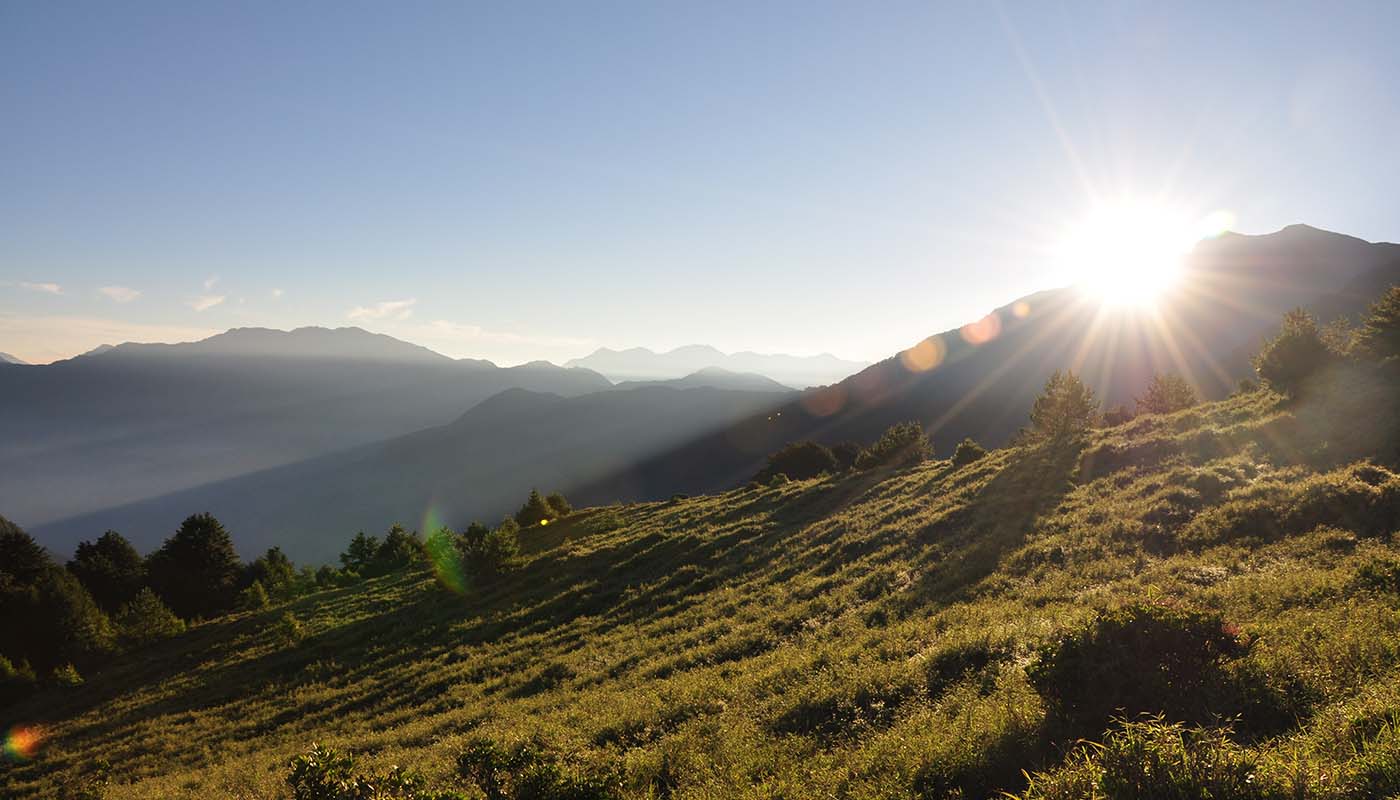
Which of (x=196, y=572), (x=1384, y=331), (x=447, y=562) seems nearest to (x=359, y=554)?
(x=196, y=572)

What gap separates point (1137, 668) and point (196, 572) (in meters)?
82.5

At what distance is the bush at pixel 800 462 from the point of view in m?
79.3

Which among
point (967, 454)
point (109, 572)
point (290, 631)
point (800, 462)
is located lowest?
point (800, 462)

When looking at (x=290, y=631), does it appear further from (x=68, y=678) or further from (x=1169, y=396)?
(x=1169, y=396)

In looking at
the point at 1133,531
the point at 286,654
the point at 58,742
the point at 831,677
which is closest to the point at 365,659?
the point at 286,654

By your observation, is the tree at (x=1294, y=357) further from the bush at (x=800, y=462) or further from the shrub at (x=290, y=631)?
the shrub at (x=290, y=631)

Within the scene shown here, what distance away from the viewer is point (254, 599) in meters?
56.8

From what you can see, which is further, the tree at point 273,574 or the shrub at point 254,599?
the tree at point 273,574

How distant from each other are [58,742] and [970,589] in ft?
153

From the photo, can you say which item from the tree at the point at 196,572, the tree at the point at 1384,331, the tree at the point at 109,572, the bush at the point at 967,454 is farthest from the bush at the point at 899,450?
the tree at the point at 109,572

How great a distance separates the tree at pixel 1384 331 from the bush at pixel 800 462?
172 feet

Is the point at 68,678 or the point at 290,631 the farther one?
the point at 290,631

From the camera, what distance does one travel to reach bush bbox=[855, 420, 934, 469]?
58.8 m

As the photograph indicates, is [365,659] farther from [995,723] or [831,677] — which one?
[995,723]
